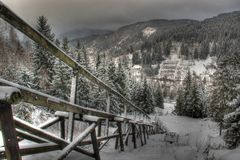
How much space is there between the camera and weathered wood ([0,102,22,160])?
2043 millimetres

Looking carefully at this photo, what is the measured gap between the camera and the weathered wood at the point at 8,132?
204 centimetres

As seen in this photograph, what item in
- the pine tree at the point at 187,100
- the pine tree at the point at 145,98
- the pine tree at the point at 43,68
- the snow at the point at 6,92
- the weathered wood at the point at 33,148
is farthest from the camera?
the pine tree at the point at 145,98

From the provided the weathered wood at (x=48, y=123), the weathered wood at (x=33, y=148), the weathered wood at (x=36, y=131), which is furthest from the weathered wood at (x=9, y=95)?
the weathered wood at (x=48, y=123)

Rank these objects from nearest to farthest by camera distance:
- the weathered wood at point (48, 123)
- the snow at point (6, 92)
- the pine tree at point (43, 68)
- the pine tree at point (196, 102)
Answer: the snow at point (6, 92)
the weathered wood at point (48, 123)
the pine tree at point (43, 68)
the pine tree at point (196, 102)

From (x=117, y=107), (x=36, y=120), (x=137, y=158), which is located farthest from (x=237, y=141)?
(x=117, y=107)

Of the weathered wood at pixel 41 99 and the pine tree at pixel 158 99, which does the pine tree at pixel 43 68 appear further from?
the pine tree at pixel 158 99

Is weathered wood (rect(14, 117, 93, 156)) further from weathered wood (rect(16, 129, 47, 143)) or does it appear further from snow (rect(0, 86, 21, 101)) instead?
snow (rect(0, 86, 21, 101))

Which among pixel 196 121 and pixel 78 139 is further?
pixel 196 121

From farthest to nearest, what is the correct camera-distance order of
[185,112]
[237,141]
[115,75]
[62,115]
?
[185,112] → [115,75] → [237,141] → [62,115]

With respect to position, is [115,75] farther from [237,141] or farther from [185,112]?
[237,141]

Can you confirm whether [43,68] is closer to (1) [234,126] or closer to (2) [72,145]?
(1) [234,126]

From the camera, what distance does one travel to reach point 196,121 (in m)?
64.8

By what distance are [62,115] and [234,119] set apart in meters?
16.0

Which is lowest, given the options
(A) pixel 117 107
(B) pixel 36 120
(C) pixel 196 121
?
(C) pixel 196 121
